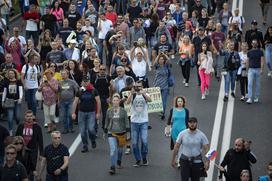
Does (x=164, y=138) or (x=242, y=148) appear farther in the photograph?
(x=164, y=138)

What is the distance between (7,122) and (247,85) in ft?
22.2

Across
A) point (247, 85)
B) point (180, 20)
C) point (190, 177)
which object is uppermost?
point (180, 20)

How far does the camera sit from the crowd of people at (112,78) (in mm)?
16422

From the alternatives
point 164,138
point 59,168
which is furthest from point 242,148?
point 164,138

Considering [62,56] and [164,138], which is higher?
[62,56]

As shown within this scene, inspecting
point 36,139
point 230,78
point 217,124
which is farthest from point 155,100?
point 36,139

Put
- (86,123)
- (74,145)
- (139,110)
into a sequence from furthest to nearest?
(74,145) < (86,123) < (139,110)

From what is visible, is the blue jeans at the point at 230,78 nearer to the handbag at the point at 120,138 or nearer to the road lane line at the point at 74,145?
the road lane line at the point at 74,145

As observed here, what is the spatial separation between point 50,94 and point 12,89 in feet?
3.35

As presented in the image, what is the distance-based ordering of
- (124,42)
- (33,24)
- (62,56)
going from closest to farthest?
(62,56) < (124,42) < (33,24)

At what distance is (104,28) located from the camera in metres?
27.6

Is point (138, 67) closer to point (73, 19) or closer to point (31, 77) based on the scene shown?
point (31, 77)

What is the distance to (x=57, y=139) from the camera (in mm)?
15789

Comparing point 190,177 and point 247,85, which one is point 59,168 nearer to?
point 190,177
